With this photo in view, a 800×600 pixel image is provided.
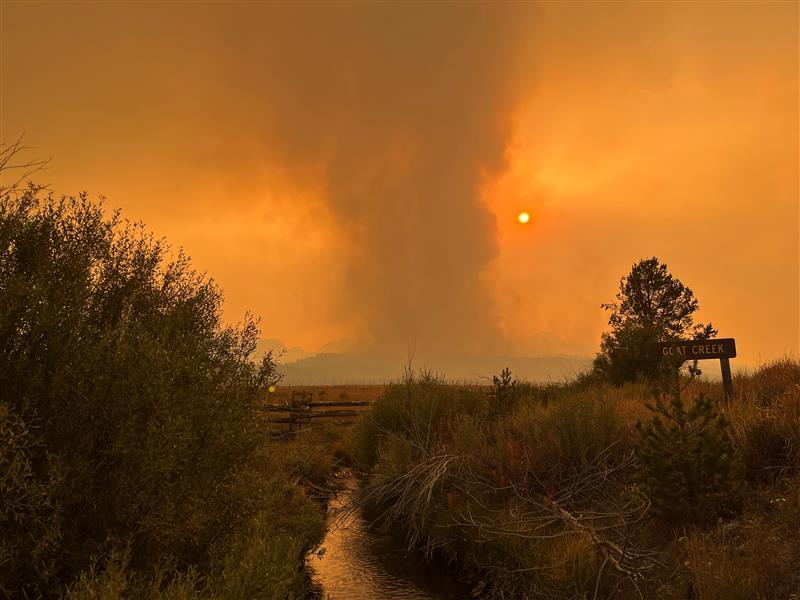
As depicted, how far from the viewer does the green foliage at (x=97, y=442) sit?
357cm

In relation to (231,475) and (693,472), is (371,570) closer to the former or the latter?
(231,475)

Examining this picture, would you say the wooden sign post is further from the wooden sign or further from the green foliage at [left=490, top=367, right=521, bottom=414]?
the green foliage at [left=490, top=367, right=521, bottom=414]

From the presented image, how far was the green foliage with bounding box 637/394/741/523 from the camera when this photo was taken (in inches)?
255

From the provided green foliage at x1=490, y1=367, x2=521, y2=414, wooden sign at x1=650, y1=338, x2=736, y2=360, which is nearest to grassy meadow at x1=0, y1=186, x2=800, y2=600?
wooden sign at x1=650, y1=338, x2=736, y2=360

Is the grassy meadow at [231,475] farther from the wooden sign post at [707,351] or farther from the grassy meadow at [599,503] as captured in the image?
the wooden sign post at [707,351]

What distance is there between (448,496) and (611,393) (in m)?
6.15

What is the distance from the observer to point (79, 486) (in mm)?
3836

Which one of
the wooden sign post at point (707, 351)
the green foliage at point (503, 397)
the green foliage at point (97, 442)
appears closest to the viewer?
the green foliage at point (97, 442)

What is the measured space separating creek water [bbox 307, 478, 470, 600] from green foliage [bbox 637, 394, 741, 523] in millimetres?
3350

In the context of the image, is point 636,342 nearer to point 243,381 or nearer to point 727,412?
point 727,412

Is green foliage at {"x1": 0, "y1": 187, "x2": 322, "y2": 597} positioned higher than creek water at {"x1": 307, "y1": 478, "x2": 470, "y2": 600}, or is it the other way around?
green foliage at {"x1": 0, "y1": 187, "x2": 322, "y2": 597}

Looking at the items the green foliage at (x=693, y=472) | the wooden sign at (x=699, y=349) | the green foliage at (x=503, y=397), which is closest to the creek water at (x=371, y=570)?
the green foliage at (x=693, y=472)

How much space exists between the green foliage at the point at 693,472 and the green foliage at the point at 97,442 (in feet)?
16.6

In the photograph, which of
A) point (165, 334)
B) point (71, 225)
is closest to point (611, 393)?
point (165, 334)
